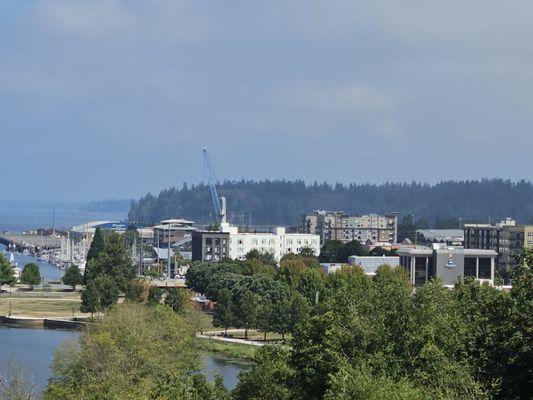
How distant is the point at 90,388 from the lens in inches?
949

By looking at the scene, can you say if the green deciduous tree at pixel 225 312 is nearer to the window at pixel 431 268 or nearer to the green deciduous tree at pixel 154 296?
the green deciduous tree at pixel 154 296

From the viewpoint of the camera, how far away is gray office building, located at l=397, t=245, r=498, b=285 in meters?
63.4

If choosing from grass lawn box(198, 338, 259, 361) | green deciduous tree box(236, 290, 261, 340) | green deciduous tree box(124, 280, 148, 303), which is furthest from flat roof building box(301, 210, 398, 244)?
grass lawn box(198, 338, 259, 361)

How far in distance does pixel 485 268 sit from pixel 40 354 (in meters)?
32.2

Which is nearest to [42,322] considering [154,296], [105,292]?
[105,292]

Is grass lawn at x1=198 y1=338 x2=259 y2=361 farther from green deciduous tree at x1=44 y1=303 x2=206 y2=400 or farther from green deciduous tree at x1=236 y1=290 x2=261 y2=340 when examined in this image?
green deciduous tree at x1=44 y1=303 x2=206 y2=400

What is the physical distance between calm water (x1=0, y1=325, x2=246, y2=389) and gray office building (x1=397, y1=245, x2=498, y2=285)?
23.5 m

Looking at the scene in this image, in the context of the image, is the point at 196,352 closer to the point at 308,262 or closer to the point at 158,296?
the point at 158,296

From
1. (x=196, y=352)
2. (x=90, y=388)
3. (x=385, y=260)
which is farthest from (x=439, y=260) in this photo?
(x=90, y=388)

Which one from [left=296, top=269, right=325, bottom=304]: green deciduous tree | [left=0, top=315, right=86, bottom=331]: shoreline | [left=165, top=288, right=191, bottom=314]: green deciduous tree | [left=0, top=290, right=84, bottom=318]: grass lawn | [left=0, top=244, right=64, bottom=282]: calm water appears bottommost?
[left=0, top=315, right=86, bottom=331]: shoreline

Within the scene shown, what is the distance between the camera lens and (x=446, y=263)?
63438mm

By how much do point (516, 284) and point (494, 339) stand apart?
3.06ft

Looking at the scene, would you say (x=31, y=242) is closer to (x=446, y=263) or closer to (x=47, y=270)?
(x=47, y=270)

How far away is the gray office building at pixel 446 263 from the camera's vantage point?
63.4 meters
